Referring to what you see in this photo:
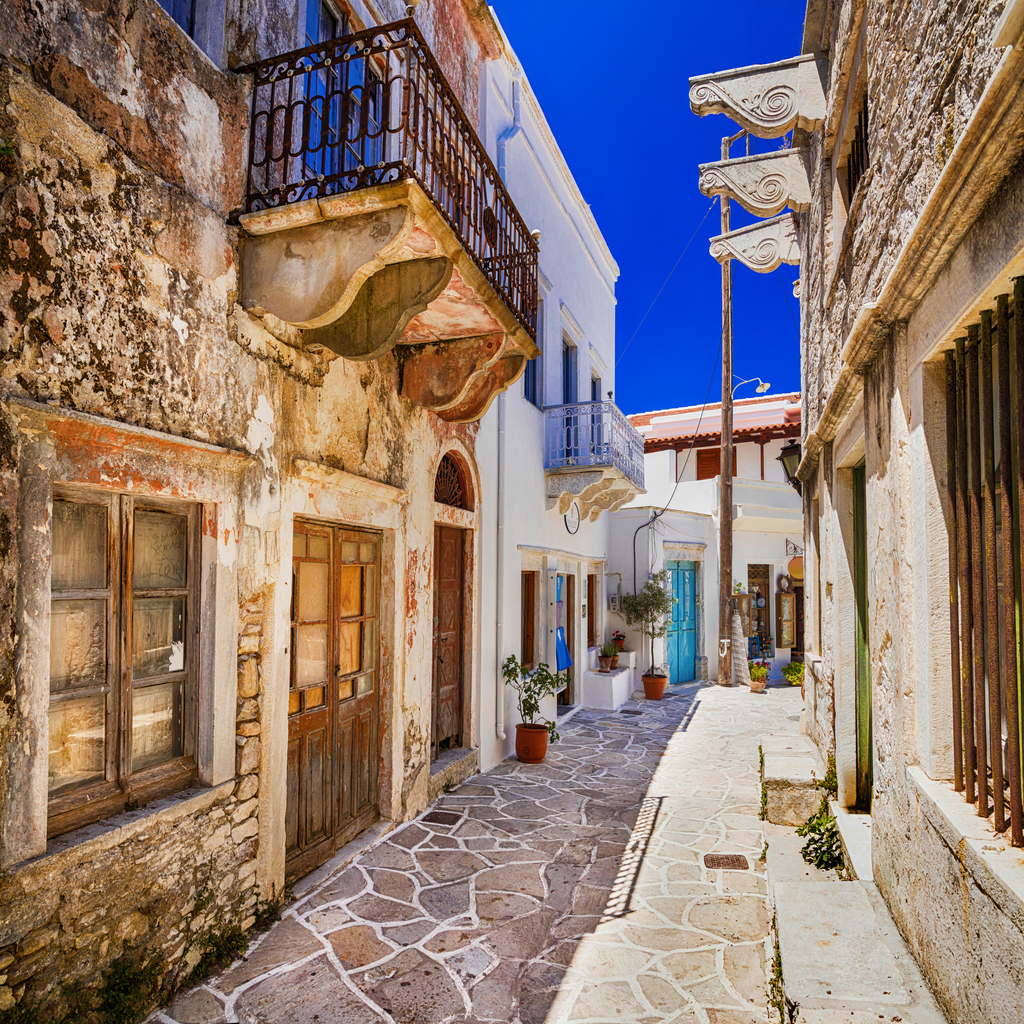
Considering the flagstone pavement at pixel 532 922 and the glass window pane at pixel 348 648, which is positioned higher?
the glass window pane at pixel 348 648

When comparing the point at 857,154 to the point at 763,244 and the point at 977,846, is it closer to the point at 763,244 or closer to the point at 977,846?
the point at 763,244

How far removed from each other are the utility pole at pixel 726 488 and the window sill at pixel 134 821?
1252cm

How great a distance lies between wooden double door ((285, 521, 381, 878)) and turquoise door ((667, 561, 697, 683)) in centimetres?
1066

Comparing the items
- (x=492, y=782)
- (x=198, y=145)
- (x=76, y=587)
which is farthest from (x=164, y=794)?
(x=492, y=782)

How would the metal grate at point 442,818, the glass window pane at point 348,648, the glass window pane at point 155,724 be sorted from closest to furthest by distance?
the glass window pane at point 155,724 < the glass window pane at point 348,648 < the metal grate at point 442,818

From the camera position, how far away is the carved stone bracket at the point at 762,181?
679 centimetres

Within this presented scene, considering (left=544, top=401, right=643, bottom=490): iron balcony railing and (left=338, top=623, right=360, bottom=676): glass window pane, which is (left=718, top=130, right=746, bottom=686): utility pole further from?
(left=338, top=623, right=360, bottom=676): glass window pane

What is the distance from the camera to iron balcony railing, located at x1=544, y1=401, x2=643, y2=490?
34.2ft

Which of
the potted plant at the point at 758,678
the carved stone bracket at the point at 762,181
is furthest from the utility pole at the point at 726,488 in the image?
the carved stone bracket at the point at 762,181

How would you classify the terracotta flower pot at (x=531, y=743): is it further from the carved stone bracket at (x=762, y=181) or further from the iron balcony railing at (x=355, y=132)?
the carved stone bracket at (x=762, y=181)

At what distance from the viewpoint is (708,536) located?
661 inches

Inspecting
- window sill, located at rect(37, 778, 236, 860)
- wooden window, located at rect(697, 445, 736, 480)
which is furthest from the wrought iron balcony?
wooden window, located at rect(697, 445, 736, 480)

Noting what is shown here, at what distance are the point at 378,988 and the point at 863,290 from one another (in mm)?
4507

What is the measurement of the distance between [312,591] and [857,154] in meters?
4.81
